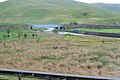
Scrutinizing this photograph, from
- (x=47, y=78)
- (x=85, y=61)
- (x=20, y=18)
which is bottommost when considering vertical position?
(x=20, y=18)

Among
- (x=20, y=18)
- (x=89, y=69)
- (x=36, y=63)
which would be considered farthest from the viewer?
(x=20, y=18)

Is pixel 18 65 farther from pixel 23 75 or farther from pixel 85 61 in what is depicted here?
pixel 23 75

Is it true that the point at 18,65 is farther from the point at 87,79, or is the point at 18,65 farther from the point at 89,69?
the point at 87,79

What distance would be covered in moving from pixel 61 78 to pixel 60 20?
523ft

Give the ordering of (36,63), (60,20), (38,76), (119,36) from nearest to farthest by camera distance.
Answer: (38,76)
(36,63)
(119,36)
(60,20)

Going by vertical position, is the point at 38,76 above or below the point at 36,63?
above

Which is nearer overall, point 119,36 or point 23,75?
point 23,75

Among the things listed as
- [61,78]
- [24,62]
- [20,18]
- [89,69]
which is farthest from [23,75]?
[20,18]

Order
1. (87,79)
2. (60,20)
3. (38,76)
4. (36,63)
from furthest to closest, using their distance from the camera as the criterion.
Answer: (60,20), (36,63), (38,76), (87,79)

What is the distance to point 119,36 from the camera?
58.3 m

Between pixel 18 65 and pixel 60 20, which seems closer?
pixel 18 65

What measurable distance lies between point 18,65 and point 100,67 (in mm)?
6486

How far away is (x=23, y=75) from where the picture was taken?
16203mm

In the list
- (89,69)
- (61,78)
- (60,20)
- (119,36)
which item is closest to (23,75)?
(61,78)
